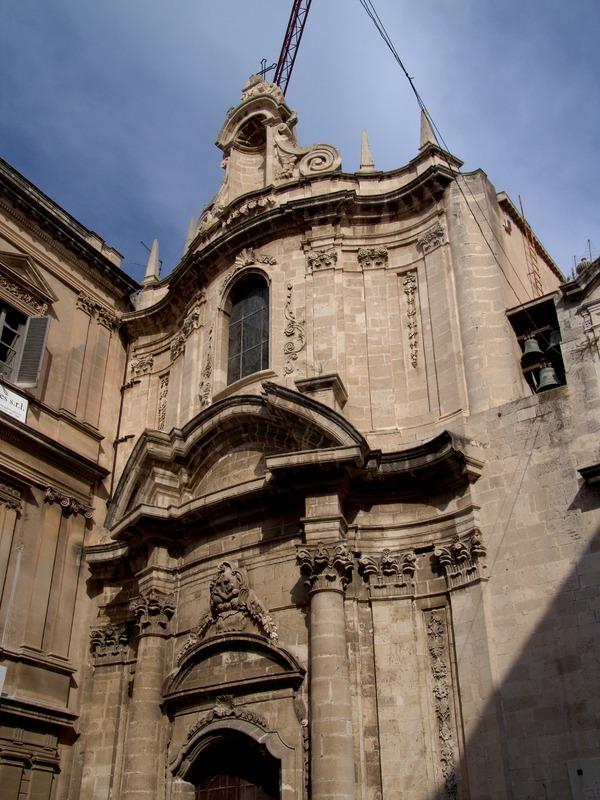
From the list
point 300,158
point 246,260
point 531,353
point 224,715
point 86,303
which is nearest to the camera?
point 224,715

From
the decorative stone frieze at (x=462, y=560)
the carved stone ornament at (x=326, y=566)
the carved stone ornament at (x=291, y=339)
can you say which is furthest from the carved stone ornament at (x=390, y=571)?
Result: the carved stone ornament at (x=291, y=339)

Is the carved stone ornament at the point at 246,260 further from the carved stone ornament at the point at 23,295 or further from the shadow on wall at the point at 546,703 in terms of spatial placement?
the shadow on wall at the point at 546,703

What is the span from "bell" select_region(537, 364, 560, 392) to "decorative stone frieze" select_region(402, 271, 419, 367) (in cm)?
215

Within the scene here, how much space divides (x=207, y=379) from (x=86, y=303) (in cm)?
387

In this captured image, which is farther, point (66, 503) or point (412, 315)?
point (66, 503)

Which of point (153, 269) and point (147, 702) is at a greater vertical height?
point (153, 269)

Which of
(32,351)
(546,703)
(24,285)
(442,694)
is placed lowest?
(546,703)

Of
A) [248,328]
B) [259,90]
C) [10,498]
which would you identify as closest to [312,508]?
[248,328]

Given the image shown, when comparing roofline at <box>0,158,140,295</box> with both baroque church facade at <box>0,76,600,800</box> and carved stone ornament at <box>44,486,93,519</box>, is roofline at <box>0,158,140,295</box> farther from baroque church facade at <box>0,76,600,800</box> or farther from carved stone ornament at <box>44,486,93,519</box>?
carved stone ornament at <box>44,486,93,519</box>

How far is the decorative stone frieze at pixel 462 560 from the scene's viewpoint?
11.5 m

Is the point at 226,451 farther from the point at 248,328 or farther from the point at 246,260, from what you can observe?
the point at 246,260

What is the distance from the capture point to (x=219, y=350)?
1591 cm

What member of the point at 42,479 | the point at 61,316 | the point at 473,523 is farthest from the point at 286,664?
the point at 61,316

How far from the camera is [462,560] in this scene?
11.6 meters
